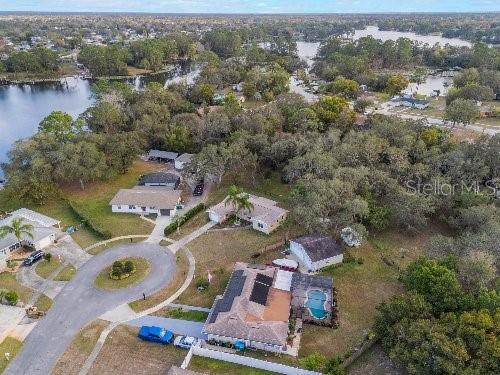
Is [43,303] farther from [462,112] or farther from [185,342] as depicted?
[462,112]

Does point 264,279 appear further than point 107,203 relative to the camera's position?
No

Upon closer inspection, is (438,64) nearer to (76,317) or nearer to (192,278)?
(192,278)

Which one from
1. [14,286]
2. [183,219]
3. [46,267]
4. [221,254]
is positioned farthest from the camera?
[183,219]

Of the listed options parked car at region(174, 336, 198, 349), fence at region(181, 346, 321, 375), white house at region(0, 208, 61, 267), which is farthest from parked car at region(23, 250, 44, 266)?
fence at region(181, 346, 321, 375)

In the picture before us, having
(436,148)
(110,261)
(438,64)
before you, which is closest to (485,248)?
(436,148)

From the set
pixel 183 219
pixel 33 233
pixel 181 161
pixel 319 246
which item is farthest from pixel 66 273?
pixel 181 161

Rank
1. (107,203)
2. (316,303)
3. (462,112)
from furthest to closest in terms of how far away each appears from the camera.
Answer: (462,112), (107,203), (316,303)

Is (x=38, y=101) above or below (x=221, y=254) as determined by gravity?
below

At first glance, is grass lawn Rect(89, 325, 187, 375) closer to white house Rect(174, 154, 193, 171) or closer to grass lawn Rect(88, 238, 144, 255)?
grass lawn Rect(88, 238, 144, 255)
